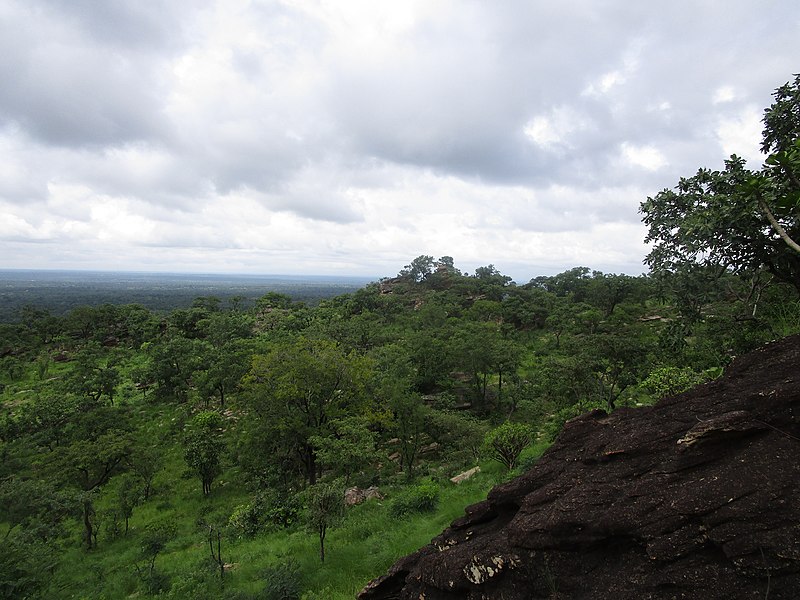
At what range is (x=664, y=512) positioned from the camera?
5.77 meters

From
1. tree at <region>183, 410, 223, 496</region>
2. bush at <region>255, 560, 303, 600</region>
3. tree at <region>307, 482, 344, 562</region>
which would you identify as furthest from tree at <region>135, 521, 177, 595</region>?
tree at <region>183, 410, 223, 496</region>

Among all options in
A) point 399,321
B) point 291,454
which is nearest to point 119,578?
point 291,454

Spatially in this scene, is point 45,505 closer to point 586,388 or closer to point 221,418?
point 221,418

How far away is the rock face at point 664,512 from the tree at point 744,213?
2.08 meters

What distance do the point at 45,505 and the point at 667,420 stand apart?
82.5 feet

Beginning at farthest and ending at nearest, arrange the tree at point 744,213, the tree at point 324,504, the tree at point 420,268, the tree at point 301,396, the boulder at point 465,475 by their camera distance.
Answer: the tree at point 420,268
the tree at point 301,396
the boulder at point 465,475
the tree at point 324,504
the tree at point 744,213

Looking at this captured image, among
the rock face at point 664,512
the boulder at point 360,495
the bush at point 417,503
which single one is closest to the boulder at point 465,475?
the bush at point 417,503

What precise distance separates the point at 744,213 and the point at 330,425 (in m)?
19.1

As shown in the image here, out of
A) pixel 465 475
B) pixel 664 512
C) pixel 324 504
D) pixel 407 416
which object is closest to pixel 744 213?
pixel 664 512

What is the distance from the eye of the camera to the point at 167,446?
3350 cm

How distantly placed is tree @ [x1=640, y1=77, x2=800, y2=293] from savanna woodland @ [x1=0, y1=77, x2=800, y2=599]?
0.04 meters

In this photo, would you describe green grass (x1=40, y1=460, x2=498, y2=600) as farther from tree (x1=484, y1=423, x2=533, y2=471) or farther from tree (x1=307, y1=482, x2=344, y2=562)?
tree (x1=307, y1=482, x2=344, y2=562)

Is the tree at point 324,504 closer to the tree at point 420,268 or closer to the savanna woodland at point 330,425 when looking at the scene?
Result: the savanna woodland at point 330,425

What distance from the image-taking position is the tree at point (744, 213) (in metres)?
6.86
